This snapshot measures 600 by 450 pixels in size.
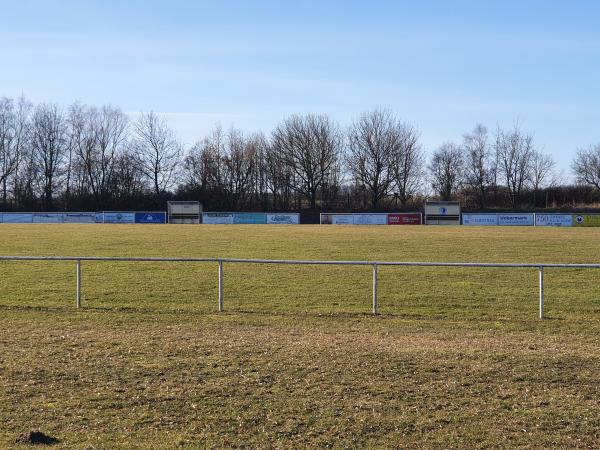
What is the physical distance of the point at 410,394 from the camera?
6.88 meters

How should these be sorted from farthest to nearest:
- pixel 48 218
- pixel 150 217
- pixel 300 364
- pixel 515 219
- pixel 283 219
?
pixel 150 217, pixel 283 219, pixel 48 218, pixel 515 219, pixel 300 364

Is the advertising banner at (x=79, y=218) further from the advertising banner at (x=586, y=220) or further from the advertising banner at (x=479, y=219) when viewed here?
the advertising banner at (x=586, y=220)

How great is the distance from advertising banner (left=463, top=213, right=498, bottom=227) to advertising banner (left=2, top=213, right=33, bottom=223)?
150 feet

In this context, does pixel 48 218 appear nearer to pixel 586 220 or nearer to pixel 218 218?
pixel 218 218

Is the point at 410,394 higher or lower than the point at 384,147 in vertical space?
lower

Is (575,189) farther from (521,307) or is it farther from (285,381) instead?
(285,381)

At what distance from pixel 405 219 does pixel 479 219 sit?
25.2ft

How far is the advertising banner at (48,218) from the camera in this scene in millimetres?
71750

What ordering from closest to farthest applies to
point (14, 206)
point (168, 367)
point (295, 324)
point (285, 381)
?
point (285, 381)
point (168, 367)
point (295, 324)
point (14, 206)

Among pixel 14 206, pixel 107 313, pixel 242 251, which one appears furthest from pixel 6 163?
pixel 107 313

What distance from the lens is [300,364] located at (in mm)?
8203

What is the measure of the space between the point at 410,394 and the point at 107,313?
7971 millimetres

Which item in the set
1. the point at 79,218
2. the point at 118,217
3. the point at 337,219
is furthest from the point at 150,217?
the point at 337,219

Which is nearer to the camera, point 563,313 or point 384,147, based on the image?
point 563,313
